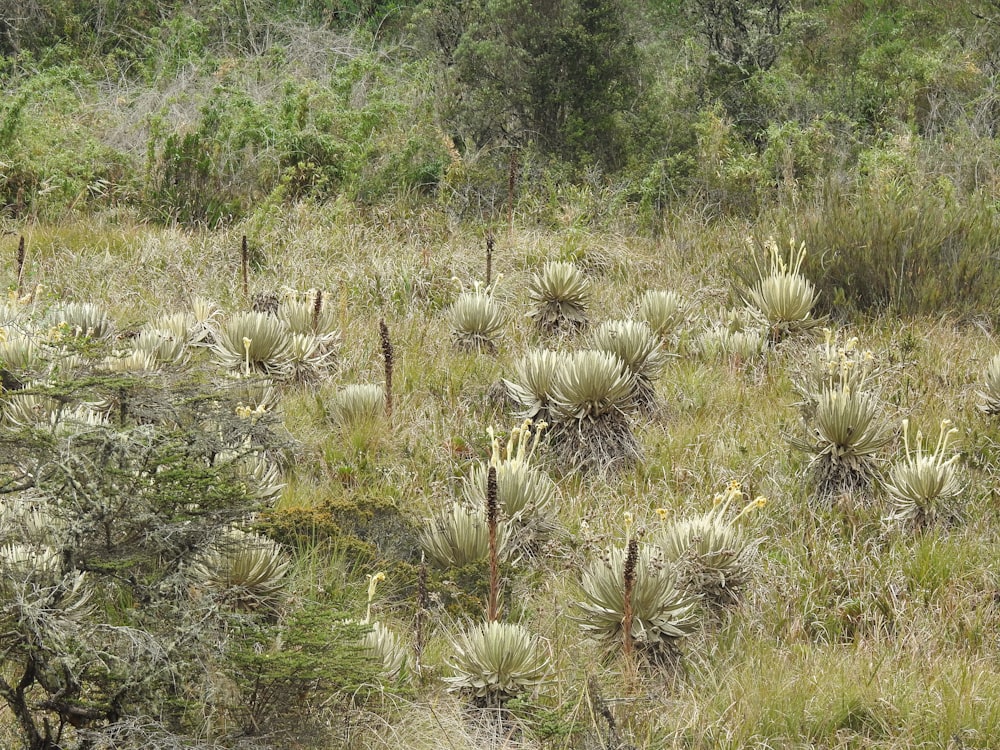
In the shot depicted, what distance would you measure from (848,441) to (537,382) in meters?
1.54

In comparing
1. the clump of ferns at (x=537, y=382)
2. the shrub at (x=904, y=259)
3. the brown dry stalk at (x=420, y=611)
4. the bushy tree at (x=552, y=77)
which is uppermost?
the bushy tree at (x=552, y=77)

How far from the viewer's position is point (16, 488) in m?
3.12

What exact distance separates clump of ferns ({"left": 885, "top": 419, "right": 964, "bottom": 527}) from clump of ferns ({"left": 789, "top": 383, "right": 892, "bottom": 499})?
19 centimetres

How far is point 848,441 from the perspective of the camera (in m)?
5.30

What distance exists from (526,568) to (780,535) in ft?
3.84

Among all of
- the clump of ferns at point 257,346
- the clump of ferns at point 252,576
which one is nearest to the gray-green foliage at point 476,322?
the clump of ferns at point 257,346

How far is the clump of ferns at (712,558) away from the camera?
441 centimetres

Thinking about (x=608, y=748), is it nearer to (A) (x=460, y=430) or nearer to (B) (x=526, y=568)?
(B) (x=526, y=568)

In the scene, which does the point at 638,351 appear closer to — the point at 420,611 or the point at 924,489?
the point at 924,489

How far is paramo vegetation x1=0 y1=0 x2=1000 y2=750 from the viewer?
3.38m

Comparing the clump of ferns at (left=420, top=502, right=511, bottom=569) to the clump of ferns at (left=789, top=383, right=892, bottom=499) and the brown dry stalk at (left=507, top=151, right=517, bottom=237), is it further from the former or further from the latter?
the brown dry stalk at (left=507, top=151, right=517, bottom=237)

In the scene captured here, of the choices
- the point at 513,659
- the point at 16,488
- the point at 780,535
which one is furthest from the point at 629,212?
the point at 16,488

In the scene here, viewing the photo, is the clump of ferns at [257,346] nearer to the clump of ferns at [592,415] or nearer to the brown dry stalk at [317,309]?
the brown dry stalk at [317,309]

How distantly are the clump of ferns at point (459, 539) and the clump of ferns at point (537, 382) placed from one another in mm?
1189
